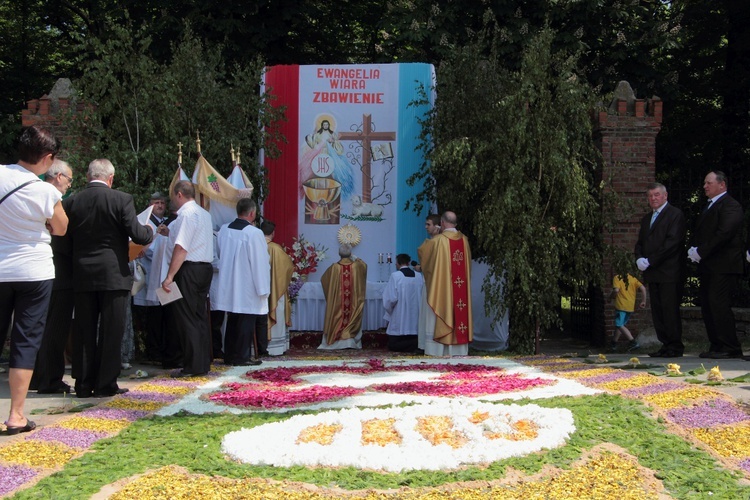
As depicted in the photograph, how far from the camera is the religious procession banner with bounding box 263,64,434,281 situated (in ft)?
47.6

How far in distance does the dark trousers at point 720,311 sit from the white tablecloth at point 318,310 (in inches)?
202

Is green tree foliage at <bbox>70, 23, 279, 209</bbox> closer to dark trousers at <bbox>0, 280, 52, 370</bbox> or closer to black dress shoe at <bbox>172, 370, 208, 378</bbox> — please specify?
black dress shoe at <bbox>172, 370, 208, 378</bbox>

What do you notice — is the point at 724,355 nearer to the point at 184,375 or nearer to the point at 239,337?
the point at 239,337

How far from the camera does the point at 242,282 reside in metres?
10.3

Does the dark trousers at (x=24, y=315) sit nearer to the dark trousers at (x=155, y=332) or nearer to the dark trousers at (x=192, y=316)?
the dark trousers at (x=192, y=316)

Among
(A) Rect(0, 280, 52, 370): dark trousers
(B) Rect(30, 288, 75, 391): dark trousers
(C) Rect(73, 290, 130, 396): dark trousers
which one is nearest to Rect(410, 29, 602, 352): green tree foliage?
(C) Rect(73, 290, 130, 396): dark trousers

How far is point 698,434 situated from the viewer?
6051mm

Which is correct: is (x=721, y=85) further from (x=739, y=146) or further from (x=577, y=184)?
(x=577, y=184)

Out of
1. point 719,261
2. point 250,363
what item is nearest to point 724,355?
point 719,261

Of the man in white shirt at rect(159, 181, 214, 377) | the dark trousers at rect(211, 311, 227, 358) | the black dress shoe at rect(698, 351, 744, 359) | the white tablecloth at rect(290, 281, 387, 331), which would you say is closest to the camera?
the man in white shirt at rect(159, 181, 214, 377)

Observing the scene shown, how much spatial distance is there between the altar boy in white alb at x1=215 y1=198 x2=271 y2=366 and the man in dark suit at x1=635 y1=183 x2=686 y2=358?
4495 millimetres

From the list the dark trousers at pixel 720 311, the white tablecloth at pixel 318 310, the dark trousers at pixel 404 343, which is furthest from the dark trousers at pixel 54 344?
the dark trousers at pixel 720 311

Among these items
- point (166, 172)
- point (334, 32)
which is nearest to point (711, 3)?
point (334, 32)

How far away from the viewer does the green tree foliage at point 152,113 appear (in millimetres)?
12133
